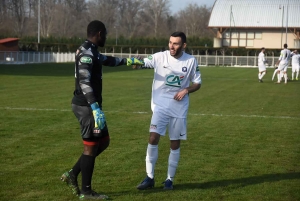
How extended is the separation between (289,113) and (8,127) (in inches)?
332

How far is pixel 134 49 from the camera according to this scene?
81.6 m

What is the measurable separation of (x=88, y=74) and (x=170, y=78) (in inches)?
54.3

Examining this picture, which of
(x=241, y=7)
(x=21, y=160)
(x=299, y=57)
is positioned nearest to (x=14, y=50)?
(x=299, y=57)

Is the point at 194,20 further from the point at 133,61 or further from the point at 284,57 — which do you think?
the point at 133,61

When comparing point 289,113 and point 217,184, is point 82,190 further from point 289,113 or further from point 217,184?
point 289,113

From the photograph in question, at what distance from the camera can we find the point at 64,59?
216 feet

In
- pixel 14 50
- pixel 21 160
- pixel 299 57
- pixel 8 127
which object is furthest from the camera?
pixel 14 50

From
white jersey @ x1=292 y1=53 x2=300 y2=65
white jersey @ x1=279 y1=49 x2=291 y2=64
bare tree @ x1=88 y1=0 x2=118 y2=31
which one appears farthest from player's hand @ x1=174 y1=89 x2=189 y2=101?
bare tree @ x1=88 y1=0 x2=118 y2=31

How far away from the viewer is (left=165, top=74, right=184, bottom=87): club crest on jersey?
7887 mm

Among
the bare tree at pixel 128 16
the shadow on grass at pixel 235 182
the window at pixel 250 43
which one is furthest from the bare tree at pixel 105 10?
the shadow on grass at pixel 235 182

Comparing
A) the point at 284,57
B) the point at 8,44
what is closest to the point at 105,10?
the point at 8,44

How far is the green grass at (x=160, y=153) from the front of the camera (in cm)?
780

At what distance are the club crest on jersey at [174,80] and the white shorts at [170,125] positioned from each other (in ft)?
1.41

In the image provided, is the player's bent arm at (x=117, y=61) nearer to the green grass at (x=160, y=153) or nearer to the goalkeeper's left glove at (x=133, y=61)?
the goalkeeper's left glove at (x=133, y=61)
